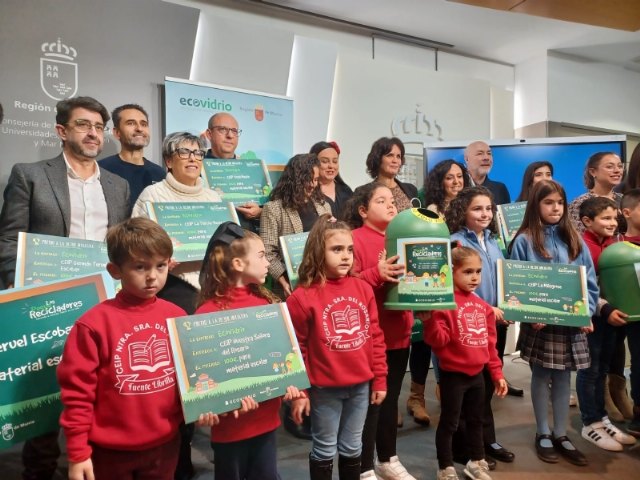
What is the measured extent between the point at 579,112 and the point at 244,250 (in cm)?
687

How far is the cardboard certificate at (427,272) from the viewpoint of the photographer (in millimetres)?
2102

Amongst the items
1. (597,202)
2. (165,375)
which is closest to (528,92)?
(597,202)

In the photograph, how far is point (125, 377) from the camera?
1505 millimetres

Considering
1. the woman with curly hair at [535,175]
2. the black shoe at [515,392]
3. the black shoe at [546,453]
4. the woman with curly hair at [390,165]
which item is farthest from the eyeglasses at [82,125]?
the black shoe at [515,392]

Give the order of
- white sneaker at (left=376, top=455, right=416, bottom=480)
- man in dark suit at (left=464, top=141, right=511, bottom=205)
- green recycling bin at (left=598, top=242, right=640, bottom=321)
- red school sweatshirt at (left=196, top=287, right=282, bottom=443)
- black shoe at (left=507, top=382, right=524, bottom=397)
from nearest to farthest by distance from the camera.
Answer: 1. red school sweatshirt at (left=196, top=287, right=282, bottom=443)
2. white sneaker at (left=376, top=455, right=416, bottom=480)
3. green recycling bin at (left=598, top=242, right=640, bottom=321)
4. black shoe at (left=507, top=382, right=524, bottom=397)
5. man in dark suit at (left=464, top=141, right=511, bottom=205)

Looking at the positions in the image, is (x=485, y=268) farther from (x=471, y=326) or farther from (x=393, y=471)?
(x=393, y=471)

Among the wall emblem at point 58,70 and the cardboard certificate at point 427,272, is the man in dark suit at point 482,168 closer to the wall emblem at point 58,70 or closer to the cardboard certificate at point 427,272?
the cardboard certificate at point 427,272

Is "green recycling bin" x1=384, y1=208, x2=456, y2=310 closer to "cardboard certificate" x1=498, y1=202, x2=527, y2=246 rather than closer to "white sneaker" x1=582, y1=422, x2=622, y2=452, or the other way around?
"cardboard certificate" x1=498, y1=202, x2=527, y2=246

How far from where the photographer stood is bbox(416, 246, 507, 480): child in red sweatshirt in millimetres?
2438

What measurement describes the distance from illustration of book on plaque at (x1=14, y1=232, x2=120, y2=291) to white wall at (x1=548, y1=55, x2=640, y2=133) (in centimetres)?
659

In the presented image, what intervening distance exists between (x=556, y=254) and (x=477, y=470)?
127 centimetres

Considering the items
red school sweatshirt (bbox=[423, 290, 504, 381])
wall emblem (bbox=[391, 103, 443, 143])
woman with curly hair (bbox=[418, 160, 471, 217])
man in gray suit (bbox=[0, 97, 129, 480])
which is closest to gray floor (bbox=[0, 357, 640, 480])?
man in gray suit (bbox=[0, 97, 129, 480])

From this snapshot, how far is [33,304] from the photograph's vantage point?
169 centimetres

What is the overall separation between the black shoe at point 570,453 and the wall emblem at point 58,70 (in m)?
4.32
